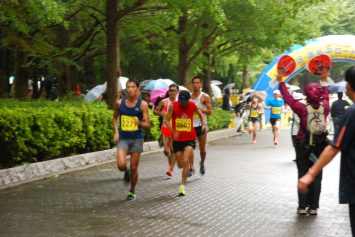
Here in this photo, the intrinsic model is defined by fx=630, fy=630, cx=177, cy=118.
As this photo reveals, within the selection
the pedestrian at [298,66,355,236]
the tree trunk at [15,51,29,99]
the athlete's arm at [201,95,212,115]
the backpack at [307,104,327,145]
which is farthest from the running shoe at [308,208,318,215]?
the tree trunk at [15,51,29,99]

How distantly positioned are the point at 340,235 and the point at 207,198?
2.97m

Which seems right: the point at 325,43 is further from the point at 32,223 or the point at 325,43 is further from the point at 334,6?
the point at 32,223

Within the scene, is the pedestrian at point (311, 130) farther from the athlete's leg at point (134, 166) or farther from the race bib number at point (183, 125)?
the athlete's leg at point (134, 166)

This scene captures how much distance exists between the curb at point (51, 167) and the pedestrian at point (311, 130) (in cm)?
513

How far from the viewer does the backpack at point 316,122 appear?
8438mm

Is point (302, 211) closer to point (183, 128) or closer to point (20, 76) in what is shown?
point (183, 128)

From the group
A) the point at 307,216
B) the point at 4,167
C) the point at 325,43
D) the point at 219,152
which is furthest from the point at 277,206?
the point at 325,43

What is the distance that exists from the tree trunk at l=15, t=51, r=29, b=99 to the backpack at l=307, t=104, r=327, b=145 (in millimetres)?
15118

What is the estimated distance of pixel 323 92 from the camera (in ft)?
28.3

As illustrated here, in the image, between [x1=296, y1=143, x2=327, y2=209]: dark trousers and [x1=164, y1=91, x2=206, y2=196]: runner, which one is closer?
[x1=296, y1=143, x2=327, y2=209]: dark trousers

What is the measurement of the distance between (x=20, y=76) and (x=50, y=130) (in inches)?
395

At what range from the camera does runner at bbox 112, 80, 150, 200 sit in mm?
9602

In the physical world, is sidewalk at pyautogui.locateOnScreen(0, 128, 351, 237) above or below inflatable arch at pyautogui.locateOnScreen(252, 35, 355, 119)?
below

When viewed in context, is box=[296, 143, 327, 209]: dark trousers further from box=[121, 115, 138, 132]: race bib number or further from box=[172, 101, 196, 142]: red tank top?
box=[121, 115, 138, 132]: race bib number
